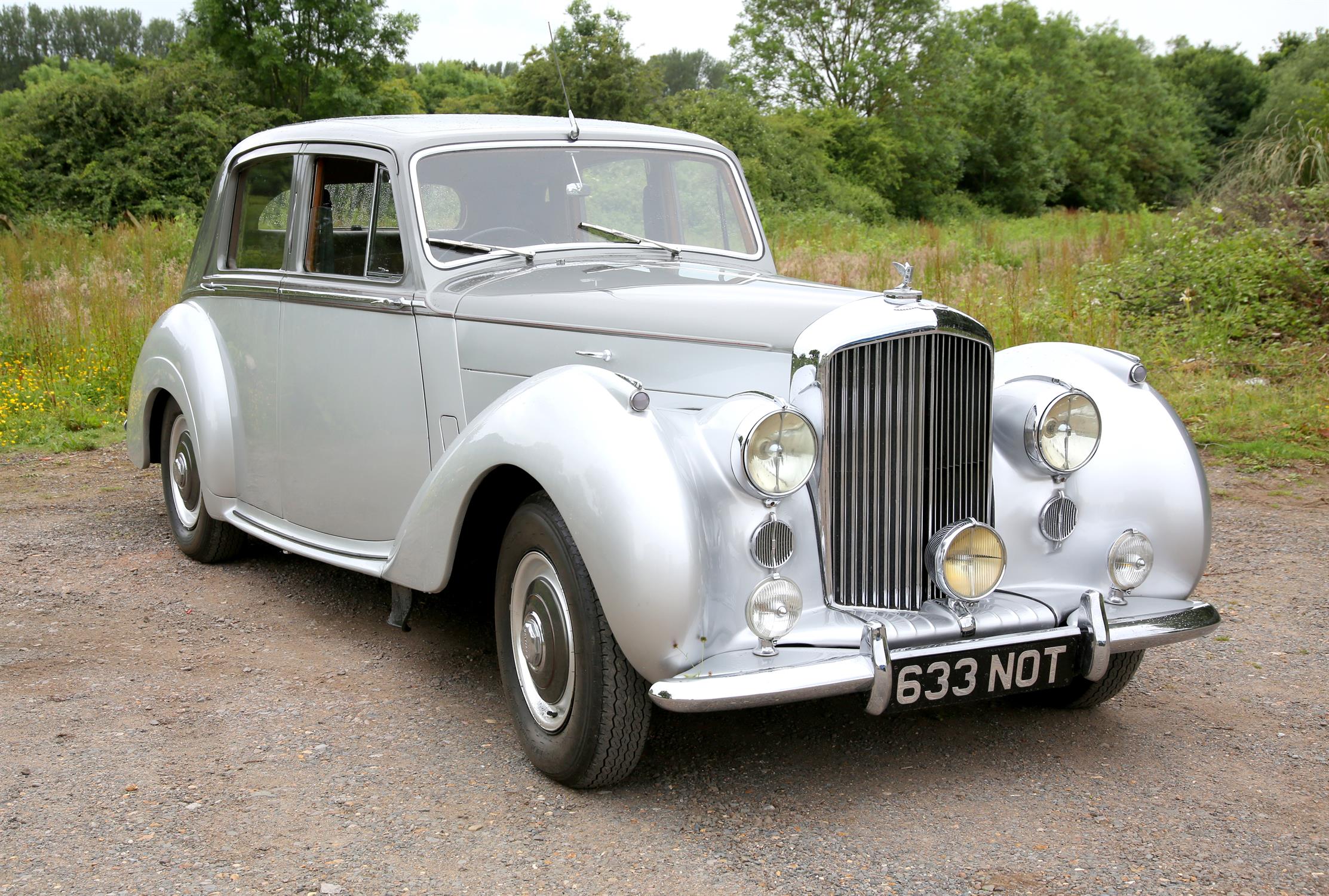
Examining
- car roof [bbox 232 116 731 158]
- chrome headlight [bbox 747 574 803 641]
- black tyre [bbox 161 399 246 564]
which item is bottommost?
black tyre [bbox 161 399 246 564]

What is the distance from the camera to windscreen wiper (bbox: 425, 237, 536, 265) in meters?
3.64

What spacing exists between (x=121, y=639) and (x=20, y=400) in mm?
→ 5075

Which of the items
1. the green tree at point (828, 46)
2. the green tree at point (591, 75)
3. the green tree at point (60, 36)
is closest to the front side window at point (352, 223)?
the green tree at point (591, 75)

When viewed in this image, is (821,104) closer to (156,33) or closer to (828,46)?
(828,46)

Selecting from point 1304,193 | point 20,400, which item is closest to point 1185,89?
point 1304,193

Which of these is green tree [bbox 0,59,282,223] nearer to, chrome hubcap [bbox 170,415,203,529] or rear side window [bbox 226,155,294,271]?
chrome hubcap [bbox 170,415,203,529]

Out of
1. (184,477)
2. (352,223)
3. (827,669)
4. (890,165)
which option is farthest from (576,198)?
(890,165)

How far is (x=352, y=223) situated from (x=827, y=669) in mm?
2451

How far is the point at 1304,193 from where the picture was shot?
10086mm

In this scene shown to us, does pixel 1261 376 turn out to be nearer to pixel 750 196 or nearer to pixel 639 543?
pixel 750 196

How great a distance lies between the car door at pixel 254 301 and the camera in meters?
4.22

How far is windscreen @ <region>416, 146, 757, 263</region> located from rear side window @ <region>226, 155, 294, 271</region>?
2.88 ft

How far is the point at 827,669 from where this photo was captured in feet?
8.00

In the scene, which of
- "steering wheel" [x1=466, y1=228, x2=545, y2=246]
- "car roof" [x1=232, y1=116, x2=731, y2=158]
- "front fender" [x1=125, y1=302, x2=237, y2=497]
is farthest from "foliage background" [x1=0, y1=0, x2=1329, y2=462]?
"steering wheel" [x1=466, y1=228, x2=545, y2=246]
